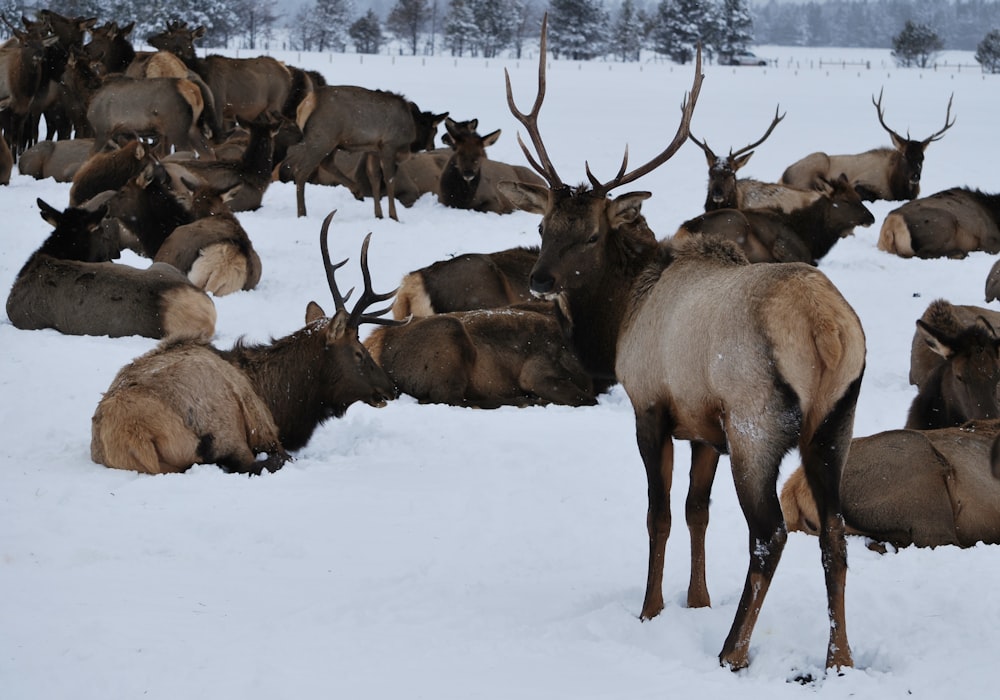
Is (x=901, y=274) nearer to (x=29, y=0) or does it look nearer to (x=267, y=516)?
(x=267, y=516)

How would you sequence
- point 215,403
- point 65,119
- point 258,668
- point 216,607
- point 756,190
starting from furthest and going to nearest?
point 65,119, point 756,190, point 215,403, point 216,607, point 258,668

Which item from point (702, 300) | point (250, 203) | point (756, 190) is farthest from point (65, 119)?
point (702, 300)

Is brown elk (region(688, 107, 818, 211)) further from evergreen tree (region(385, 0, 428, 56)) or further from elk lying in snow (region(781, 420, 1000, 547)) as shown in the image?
evergreen tree (region(385, 0, 428, 56))

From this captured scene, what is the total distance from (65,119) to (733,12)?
62.2 meters

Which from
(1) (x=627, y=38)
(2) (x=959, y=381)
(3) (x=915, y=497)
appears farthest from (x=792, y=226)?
(1) (x=627, y=38)

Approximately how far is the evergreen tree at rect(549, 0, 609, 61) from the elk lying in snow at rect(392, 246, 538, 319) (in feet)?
Result: 215

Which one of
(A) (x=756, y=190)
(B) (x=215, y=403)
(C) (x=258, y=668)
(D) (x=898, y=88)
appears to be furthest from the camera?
(D) (x=898, y=88)

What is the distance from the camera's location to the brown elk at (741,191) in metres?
15.5

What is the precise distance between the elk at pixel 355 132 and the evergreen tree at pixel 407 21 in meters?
73.7

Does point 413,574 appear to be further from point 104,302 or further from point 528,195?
point 104,302

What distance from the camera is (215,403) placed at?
6.86 m

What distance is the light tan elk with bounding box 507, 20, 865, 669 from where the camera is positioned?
164 inches

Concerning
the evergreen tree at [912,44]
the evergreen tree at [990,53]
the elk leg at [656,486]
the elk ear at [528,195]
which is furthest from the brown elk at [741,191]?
the evergreen tree at [912,44]

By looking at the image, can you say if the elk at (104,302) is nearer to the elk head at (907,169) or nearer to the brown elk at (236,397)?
the brown elk at (236,397)
